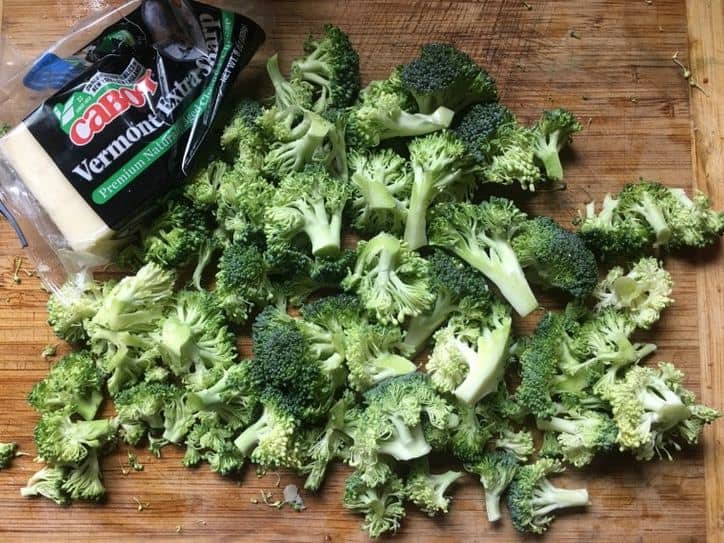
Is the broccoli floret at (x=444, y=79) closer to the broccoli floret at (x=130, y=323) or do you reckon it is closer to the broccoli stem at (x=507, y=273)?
the broccoli stem at (x=507, y=273)

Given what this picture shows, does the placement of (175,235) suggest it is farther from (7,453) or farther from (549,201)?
(549,201)

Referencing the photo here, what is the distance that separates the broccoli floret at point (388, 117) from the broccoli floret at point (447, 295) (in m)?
0.34

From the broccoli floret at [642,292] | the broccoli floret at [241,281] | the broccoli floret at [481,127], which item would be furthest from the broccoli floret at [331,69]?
the broccoli floret at [642,292]

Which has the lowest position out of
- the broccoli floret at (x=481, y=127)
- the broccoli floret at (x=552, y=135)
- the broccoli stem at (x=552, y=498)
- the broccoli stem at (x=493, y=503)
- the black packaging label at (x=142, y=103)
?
the broccoli stem at (x=552, y=498)

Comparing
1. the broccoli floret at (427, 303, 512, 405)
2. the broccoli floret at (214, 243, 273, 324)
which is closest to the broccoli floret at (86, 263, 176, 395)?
the broccoli floret at (214, 243, 273, 324)

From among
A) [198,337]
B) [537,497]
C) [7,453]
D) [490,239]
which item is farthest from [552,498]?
[7,453]

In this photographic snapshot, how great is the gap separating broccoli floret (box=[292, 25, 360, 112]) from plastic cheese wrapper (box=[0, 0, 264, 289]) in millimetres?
151

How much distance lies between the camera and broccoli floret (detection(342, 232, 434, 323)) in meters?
1.80

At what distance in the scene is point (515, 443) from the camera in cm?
188

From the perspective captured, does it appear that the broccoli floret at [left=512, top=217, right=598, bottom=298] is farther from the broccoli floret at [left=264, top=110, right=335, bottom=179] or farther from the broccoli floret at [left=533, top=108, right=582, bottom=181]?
the broccoli floret at [left=264, top=110, right=335, bottom=179]

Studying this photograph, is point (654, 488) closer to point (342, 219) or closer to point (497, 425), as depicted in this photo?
point (497, 425)

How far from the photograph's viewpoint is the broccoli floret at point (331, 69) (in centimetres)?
189

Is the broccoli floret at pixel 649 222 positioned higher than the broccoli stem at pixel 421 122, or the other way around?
the broccoli stem at pixel 421 122

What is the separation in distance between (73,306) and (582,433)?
138 centimetres
